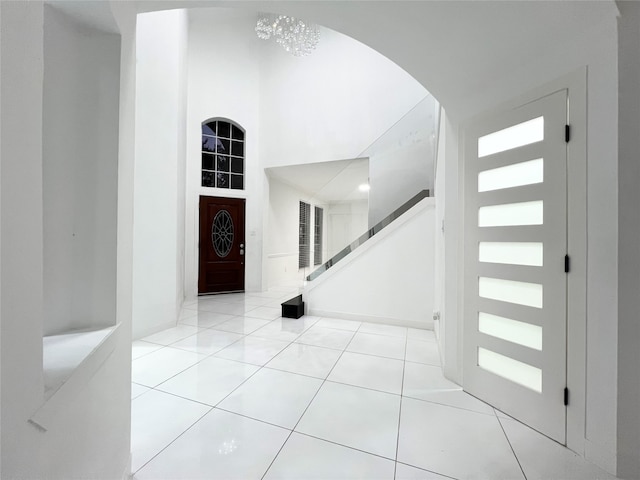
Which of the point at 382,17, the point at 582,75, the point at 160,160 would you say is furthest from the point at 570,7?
the point at 160,160

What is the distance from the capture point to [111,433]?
3.80 ft

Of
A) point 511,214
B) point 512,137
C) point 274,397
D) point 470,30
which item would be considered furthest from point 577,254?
point 274,397

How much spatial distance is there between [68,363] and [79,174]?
30.5 inches

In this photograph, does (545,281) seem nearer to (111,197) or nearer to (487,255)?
(487,255)

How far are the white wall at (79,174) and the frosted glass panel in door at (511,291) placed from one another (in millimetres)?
2455

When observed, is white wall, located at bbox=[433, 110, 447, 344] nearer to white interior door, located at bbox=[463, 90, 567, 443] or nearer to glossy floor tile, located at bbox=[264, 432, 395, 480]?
white interior door, located at bbox=[463, 90, 567, 443]

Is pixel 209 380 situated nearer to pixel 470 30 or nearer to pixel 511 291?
pixel 511 291

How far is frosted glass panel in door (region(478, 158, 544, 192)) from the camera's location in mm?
1777

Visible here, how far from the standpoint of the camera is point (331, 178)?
6309 mm

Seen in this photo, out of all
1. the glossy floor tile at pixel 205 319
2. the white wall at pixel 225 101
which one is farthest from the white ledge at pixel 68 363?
the white wall at pixel 225 101

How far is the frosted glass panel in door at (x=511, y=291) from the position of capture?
5.86 ft

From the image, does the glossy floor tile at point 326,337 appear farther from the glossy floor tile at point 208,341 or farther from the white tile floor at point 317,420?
the glossy floor tile at point 208,341

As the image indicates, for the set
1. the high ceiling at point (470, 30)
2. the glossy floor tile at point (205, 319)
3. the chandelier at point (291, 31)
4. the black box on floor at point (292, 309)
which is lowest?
the glossy floor tile at point (205, 319)

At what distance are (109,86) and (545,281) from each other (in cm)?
269
